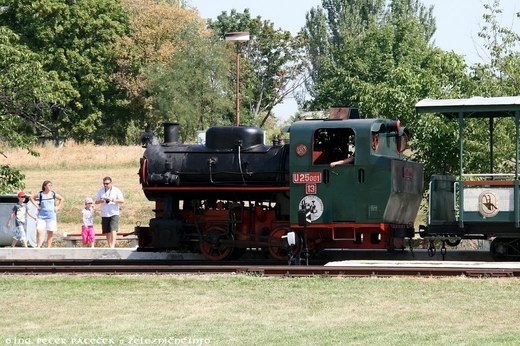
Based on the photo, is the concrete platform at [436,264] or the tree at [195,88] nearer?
the concrete platform at [436,264]

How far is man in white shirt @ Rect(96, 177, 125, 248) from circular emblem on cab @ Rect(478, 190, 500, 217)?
293 inches

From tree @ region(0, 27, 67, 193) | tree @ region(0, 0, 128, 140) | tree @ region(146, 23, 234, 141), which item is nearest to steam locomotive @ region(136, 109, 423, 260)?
tree @ region(0, 27, 67, 193)

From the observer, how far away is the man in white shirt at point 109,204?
2175cm

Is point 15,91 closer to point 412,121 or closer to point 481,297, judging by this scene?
point 412,121

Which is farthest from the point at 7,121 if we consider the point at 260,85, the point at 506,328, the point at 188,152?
the point at 260,85

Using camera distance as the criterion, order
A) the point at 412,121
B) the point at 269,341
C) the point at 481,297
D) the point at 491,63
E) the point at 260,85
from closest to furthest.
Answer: the point at 269,341, the point at 481,297, the point at 412,121, the point at 491,63, the point at 260,85

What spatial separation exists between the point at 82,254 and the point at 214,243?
3261 mm

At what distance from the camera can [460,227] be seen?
1861cm

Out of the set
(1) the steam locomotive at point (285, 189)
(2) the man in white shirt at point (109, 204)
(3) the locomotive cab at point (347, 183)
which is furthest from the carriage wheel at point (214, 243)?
(2) the man in white shirt at point (109, 204)

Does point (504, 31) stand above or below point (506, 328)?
above

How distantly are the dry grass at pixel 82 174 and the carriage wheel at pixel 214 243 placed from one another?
46.9 ft

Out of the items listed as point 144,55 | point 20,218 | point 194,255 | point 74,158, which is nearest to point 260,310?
point 194,255

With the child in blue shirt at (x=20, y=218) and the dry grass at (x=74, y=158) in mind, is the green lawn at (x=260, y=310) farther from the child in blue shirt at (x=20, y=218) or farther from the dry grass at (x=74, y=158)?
the dry grass at (x=74, y=158)

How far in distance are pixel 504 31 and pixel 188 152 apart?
1119cm
